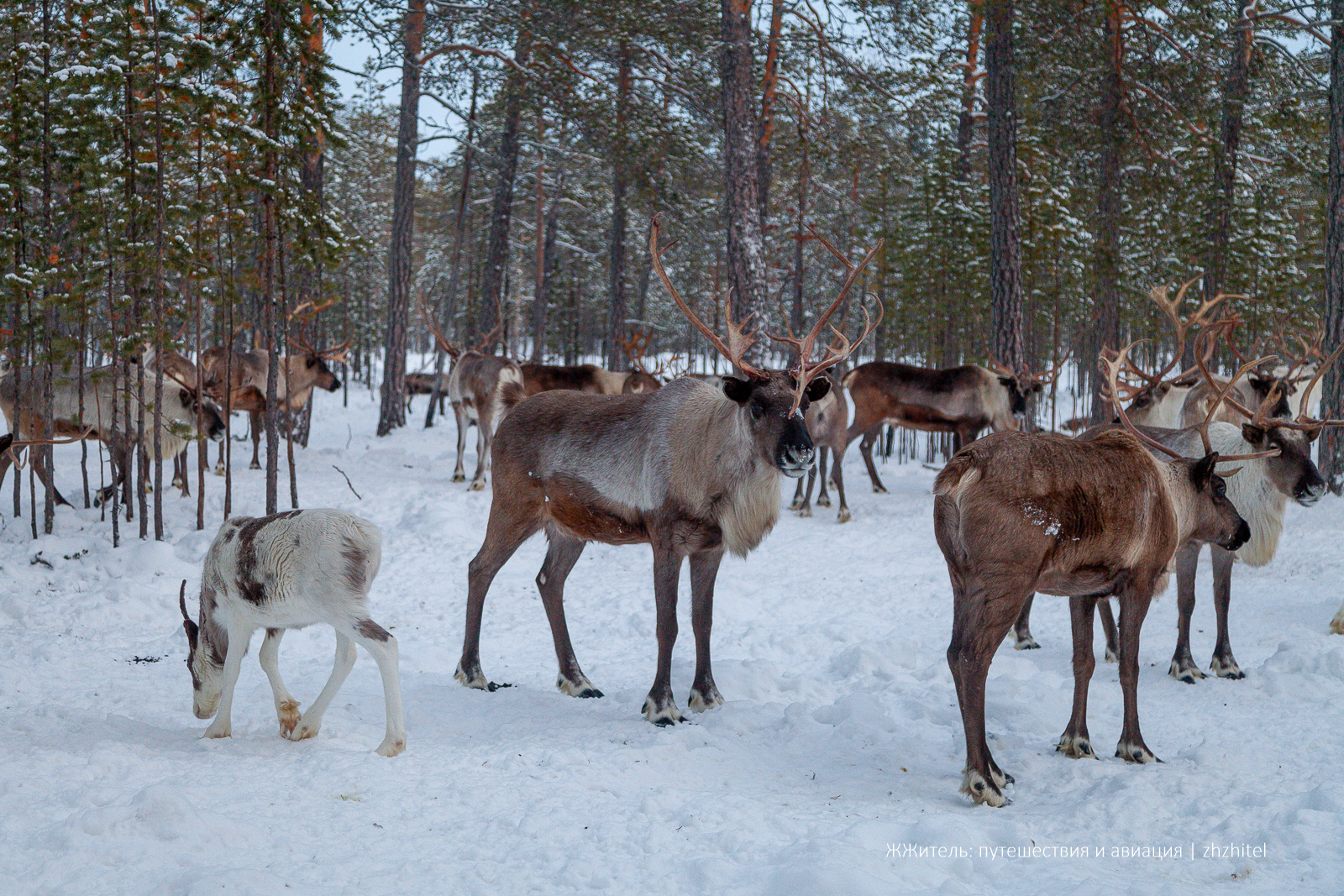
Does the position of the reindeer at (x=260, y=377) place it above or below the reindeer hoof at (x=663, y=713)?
above

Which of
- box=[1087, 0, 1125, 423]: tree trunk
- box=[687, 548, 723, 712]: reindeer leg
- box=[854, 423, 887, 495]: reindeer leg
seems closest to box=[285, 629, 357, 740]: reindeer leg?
box=[687, 548, 723, 712]: reindeer leg

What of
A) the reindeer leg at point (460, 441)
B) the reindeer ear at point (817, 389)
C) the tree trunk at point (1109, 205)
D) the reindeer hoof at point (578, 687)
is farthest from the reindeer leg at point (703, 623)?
the tree trunk at point (1109, 205)

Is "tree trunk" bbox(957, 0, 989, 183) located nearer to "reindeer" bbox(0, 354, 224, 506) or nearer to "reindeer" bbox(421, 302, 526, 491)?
"reindeer" bbox(421, 302, 526, 491)

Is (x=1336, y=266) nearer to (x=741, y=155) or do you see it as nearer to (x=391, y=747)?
(x=741, y=155)

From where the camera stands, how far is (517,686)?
17.9 ft

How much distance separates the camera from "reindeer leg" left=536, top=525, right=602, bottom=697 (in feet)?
17.5

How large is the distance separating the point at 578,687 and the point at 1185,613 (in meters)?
3.51

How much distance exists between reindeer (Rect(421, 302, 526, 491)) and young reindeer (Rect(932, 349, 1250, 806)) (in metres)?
7.80

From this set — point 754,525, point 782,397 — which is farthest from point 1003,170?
point 754,525

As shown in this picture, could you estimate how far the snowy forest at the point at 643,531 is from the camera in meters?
3.19

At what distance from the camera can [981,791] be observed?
143 inches

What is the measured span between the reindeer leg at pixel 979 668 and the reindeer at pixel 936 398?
8473mm

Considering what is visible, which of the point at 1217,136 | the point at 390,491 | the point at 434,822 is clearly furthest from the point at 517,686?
the point at 1217,136

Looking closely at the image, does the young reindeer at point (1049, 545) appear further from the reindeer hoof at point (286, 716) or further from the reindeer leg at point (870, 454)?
the reindeer leg at point (870, 454)
